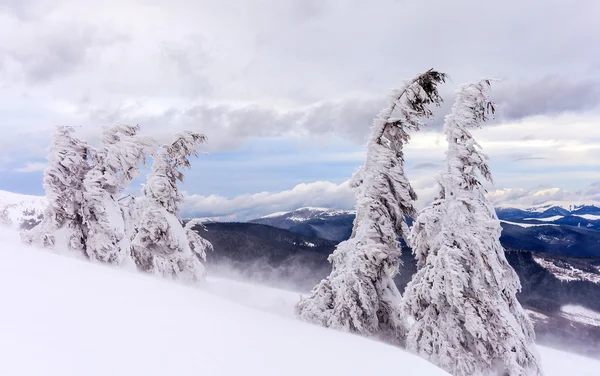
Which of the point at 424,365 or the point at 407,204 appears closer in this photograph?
the point at 424,365

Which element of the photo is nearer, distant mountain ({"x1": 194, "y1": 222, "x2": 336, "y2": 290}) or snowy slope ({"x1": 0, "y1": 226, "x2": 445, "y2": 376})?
snowy slope ({"x1": 0, "y1": 226, "x2": 445, "y2": 376})

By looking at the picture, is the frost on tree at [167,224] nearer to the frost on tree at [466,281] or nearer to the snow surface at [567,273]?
the frost on tree at [466,281]

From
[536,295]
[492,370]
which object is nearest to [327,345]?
[492,370]

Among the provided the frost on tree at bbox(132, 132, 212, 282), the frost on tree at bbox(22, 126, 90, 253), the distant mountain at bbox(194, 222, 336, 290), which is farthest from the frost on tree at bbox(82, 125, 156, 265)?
the distant mountain at bbox(194, 222, 336, 290)

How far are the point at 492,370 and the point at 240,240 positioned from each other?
126 metres

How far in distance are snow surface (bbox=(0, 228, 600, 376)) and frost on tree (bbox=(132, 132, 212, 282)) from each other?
10873 millimetres

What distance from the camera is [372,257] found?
1305 cm

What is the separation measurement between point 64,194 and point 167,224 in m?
4.08

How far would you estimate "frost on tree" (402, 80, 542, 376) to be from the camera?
11266 mm

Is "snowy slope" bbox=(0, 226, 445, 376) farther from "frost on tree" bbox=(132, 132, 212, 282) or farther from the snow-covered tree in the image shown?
the snow-covered tree

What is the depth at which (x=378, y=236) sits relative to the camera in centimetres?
1338

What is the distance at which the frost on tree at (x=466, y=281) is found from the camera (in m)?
11.3

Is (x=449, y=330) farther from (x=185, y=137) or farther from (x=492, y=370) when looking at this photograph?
(x=185, y=137)

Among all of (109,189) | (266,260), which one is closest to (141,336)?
(109,189)
